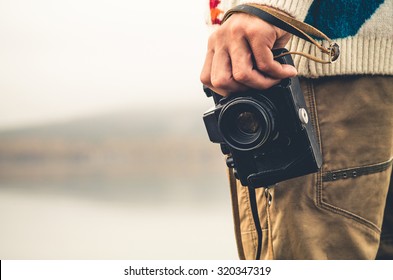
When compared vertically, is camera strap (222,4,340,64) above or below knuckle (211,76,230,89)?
above

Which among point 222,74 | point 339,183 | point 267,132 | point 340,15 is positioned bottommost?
point 339,183

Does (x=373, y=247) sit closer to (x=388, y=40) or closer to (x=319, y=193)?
(x=319, y=193)

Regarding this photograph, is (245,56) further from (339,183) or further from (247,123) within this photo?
(339,183)

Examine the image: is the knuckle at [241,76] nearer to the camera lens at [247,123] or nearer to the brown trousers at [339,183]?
the camera lens at [247,123]

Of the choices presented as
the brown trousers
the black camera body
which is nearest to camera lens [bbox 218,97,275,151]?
the black camera body

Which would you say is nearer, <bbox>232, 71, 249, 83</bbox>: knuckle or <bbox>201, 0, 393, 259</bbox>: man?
<bbox>232, 71, 249, 83</bbox>: knuckle

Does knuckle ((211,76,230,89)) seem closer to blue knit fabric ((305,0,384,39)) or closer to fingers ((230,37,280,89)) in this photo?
fingers ((230,37,280,89))

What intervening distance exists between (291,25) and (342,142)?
27cm

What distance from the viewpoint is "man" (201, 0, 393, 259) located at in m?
1.03

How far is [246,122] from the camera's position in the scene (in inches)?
38.9

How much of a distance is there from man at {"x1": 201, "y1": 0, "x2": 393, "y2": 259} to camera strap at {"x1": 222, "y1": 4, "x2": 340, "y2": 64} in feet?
0.15

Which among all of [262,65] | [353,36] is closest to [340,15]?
[353,36]

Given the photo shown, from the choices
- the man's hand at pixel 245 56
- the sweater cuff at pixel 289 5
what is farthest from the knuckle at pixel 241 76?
the sweater cuff at pixel 289 5
